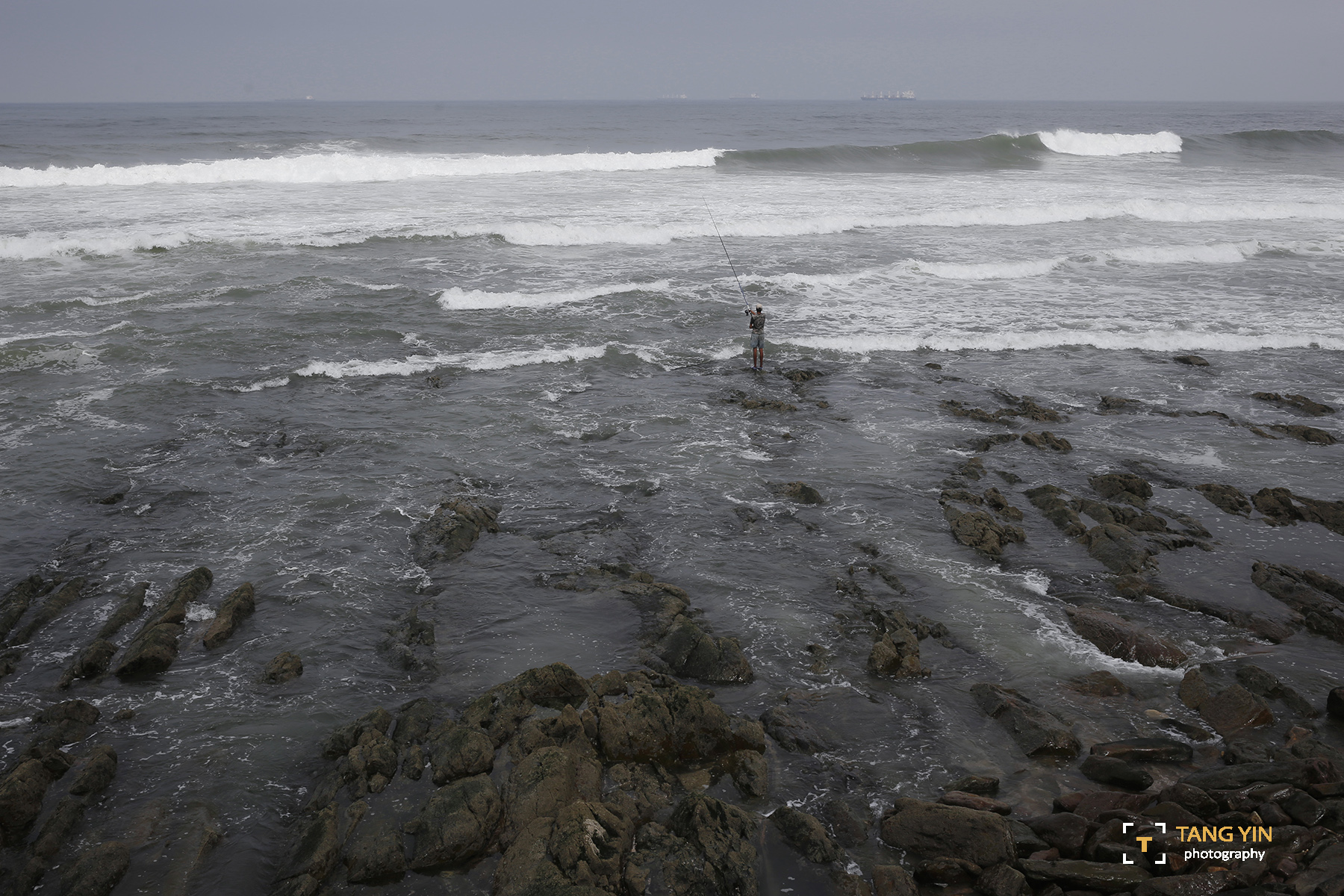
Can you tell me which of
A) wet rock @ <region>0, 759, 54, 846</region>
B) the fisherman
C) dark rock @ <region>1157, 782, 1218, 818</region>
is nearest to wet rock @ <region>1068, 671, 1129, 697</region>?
dark rock @ <region>1157, 782, 1218, 818</region>

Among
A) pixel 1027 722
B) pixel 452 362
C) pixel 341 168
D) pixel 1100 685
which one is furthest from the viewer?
pixel 341 168

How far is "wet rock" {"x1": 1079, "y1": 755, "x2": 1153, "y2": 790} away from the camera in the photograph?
5.89 metres

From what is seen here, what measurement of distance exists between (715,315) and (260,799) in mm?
A: 15136

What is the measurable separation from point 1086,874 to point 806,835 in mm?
1728

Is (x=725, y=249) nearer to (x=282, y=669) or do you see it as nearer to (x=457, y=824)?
(x=282, y=669)

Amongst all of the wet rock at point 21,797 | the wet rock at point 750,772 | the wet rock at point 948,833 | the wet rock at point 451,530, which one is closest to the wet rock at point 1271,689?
the wet rock at point 948,833

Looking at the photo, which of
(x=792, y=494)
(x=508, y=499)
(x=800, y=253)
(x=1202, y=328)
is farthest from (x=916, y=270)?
(x=508, y=499)

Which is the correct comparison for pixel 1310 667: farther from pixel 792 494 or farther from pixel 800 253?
pixel 800 253

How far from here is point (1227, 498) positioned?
10695 mm

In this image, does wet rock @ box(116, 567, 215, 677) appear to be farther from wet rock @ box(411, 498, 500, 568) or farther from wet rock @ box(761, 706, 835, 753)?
wet rock @ box(761, 706, 835, 753)

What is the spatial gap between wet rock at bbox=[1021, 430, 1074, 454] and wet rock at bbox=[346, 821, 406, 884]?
10.6 meters

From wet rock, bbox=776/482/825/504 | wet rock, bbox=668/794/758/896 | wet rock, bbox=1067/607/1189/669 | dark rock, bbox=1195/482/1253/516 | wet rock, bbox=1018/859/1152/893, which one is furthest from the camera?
wet rock, bbox=776/482/825/504

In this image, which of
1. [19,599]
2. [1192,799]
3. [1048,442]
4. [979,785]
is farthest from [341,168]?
[1192,799]

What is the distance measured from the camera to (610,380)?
1548 centimetres
